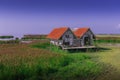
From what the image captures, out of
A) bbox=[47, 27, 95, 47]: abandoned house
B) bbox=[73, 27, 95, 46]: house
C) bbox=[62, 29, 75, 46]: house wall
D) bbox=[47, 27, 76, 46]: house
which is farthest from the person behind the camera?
bbox=[73, 27, 95, 46]: house

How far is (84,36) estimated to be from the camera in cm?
4303

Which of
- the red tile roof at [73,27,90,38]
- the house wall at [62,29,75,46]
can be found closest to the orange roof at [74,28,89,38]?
the red tile roof at [73,27,90,38]

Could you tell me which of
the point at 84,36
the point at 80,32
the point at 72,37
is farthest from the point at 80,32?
the point at 72,37

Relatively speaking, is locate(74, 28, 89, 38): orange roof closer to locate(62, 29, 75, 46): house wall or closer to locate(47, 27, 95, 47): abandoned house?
locate(47, 27, 95, 47): abandoned house

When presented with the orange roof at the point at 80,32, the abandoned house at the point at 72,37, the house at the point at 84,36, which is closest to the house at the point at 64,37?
the abandoned house at the point at 72,37

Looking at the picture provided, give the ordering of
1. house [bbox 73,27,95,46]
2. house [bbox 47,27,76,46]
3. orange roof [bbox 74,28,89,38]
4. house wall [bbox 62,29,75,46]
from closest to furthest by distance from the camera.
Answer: house [bbox 47,27,76,46], house wall [bbox 62,29,75,46], house [bbox 73,27,95,46], orange roof [bbox 74,28,89,38]

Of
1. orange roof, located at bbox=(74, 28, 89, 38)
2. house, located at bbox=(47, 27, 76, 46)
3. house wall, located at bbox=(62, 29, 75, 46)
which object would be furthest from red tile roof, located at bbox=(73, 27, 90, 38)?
house wall, located at bbox=(62, 29, 75, 46)

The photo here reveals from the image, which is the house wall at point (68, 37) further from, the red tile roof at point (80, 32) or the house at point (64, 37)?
the red tile roof at point (80, 32)

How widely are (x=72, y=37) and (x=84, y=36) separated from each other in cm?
248

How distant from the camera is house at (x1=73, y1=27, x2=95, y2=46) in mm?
42625

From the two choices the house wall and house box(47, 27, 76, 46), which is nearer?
house box(47, 27, 76, 46)

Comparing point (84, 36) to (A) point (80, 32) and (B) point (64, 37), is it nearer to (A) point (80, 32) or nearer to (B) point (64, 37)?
(A) point (80, 32)

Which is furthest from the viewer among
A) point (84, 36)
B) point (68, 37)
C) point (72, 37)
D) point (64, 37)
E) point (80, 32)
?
point (80, 32)

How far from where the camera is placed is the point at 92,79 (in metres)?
17.2
